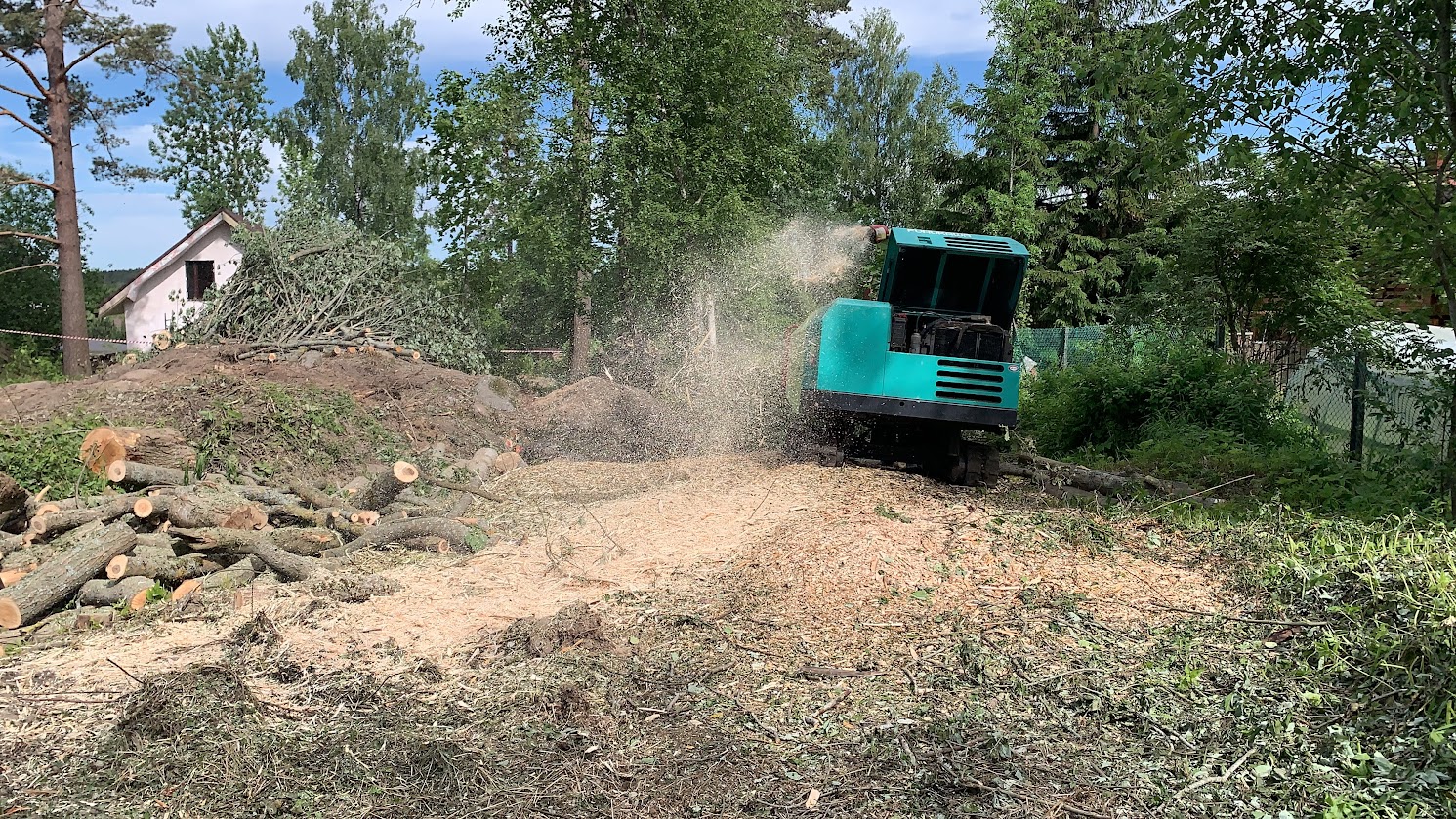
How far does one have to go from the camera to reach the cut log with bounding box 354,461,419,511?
8531 millimetres

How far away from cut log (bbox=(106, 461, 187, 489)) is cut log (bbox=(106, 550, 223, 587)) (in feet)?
6.47

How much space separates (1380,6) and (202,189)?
4588 cm

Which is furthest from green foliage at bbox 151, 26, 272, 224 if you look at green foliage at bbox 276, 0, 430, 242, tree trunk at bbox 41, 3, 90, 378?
tree trunk at bbox 41, 3, 90, 378

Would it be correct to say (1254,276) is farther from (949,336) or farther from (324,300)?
(324,300)

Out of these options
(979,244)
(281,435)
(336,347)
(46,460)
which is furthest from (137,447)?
(979,244)

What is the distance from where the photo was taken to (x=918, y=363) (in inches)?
360

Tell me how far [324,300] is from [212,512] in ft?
32.2

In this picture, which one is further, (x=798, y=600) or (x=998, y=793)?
(x=798, y=600)

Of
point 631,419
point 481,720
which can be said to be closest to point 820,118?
point 631,419

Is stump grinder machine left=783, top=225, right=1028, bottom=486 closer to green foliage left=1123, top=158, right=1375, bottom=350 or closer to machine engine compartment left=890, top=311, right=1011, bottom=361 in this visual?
machine engine compartment left=890, top=311, right=1011, bottom=361

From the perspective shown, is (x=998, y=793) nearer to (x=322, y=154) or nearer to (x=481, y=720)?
(x=481, y=720)

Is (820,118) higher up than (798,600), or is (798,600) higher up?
(820,118)

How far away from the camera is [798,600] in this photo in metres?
5.90

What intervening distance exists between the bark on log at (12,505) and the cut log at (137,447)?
646 mm
